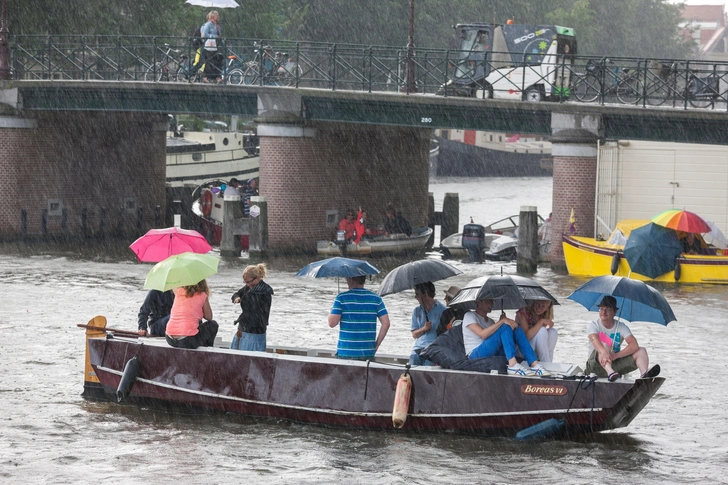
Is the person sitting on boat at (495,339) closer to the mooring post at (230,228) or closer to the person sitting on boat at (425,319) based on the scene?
the person sitting on boat at (425,319)

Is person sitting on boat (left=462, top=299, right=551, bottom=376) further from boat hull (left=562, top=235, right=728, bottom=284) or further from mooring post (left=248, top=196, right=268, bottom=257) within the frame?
mooring post (left=248, top=196, right=268, bottom=257)

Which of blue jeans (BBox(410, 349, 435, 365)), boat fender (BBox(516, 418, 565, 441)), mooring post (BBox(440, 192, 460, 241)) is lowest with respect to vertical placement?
boat fender (BBox(516, 418, 565, 441))

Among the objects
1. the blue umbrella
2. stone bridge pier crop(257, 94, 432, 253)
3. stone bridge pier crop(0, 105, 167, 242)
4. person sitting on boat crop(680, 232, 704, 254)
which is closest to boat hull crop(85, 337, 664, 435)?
the blue umbrella

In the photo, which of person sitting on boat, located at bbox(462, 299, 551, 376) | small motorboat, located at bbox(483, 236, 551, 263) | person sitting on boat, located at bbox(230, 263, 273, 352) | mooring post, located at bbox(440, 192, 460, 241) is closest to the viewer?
person sitting on boat, located at bbox(462, 299, 551, 376)

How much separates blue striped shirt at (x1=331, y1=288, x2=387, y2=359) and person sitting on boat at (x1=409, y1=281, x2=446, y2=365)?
0.38 meters

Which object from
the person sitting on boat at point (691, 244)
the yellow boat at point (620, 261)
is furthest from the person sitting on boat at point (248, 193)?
the person sitting on boat at point (691, 244)

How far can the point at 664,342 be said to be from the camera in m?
21.0

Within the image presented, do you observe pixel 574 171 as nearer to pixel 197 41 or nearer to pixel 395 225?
pixel 395 225

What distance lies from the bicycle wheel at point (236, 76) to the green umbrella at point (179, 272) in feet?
65.9

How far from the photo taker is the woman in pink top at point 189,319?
14.1m

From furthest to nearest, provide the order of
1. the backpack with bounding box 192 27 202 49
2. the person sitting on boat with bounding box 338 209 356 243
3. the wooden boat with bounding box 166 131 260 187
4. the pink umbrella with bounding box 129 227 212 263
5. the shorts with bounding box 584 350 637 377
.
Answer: the wooden boat with bounding box 166 131 260 187, the backpack with bounding box 192 27 202 49, the person sitting on boat with bounding box 338 209 356 243, the pink umbrella with bounding box 129 227 212 263, the shorts with bounding box 584 350 637 377

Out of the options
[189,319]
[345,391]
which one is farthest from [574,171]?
[345,391]

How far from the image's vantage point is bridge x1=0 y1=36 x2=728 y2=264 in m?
29.5

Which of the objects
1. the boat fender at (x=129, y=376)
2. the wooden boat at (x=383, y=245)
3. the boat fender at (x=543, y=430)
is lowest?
the boat fender at (x=543, y=430)
